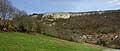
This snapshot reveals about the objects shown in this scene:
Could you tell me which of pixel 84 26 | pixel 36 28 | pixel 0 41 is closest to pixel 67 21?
pixel 84 26

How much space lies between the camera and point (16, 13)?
93.9 feet

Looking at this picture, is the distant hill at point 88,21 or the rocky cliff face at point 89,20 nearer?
the distant hill at point 88,21

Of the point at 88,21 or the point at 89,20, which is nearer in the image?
the point at 89,20

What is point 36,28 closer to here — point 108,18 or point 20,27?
point 20,27

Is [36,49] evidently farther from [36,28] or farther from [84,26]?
[84,26]

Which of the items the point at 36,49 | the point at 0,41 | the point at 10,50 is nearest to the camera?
the point at 10,50

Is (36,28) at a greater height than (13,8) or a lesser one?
lesser

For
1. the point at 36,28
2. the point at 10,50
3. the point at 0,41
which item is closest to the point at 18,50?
the point at 10,50

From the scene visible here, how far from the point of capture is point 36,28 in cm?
2841

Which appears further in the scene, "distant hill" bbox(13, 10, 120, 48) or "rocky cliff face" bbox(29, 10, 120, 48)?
"rocky cliff face" bbox(29, 10, 120, 48)

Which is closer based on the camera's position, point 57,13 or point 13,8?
point 13,8

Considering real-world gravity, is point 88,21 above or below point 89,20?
below

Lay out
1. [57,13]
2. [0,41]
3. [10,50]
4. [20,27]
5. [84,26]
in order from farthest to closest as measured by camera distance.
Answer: [57,13] → [84,26] → [20,27] → [0,41] → [10,50]

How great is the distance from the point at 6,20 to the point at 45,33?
428cm
